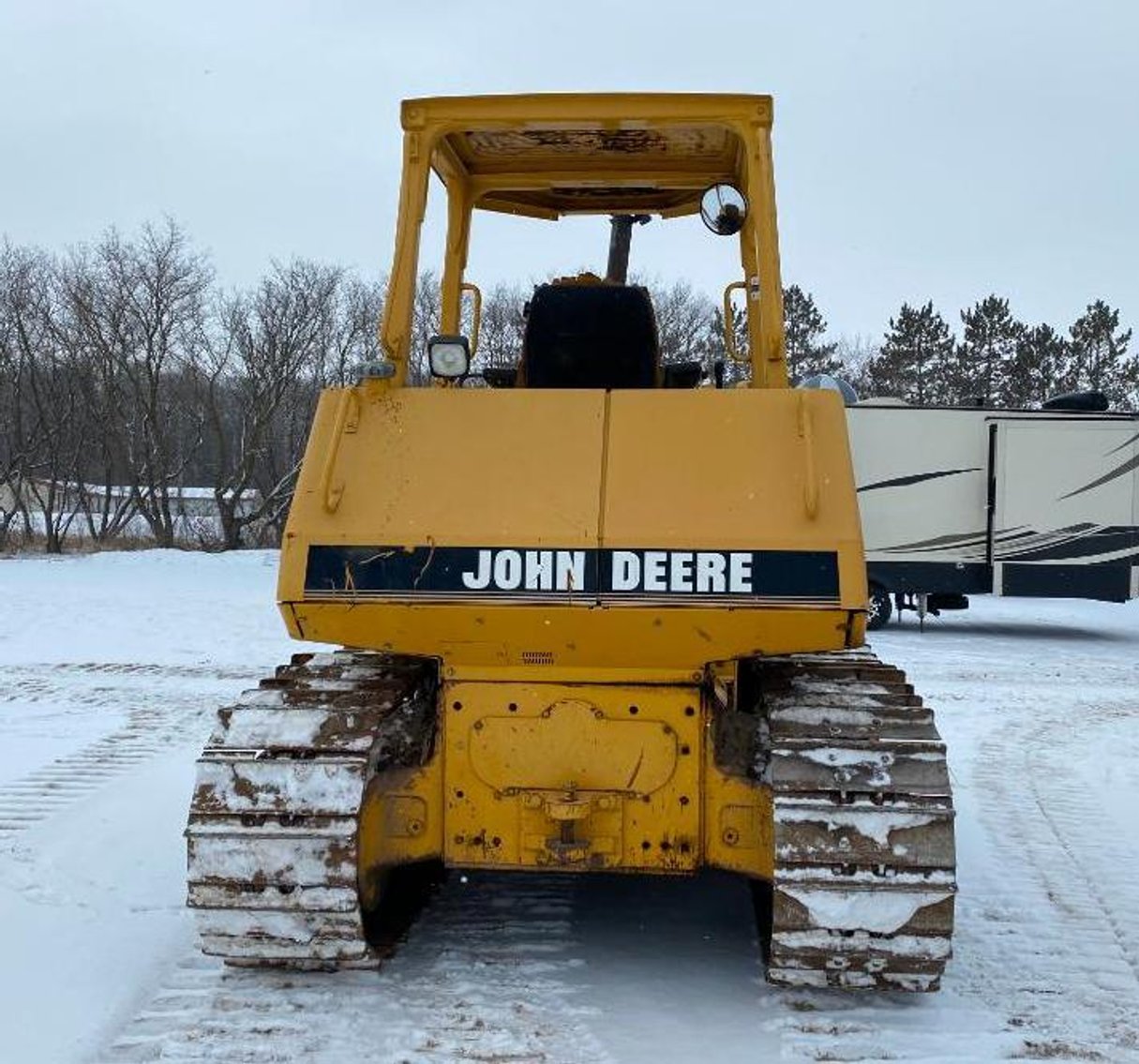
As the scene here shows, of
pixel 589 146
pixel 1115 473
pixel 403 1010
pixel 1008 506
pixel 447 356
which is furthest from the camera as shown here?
pixel 1115 473

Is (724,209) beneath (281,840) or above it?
above

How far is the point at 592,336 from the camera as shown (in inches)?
198

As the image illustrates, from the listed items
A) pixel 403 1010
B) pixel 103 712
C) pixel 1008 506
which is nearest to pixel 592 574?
pixel 403 1010

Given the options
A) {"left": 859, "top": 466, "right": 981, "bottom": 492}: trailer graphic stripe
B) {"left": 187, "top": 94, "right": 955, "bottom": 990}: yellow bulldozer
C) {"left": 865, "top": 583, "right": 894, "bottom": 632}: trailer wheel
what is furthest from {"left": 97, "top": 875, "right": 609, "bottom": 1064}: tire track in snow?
{"left": 859, "top": 466, "right": 981, "bottom": 492}: trailer graphic stripe

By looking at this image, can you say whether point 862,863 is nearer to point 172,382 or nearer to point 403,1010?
point 403,1010

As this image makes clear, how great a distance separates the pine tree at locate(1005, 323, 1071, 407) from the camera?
38031 millimetres

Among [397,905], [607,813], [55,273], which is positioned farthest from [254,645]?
[55,273]

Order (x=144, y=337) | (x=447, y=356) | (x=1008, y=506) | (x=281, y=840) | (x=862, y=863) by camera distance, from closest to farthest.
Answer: (x=862, y=863), (x=281, y=840), (x=447, y=356), (x=1008, y=506), (x=144, y=337)

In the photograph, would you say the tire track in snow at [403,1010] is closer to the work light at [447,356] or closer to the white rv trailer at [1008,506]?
the work light at [447,356]

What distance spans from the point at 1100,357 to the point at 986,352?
11.7 feet

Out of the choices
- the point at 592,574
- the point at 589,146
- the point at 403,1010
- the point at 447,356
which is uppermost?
the point at 589,146

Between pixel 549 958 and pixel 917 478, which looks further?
pixel 917 478

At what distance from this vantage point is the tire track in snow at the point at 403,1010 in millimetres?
3578

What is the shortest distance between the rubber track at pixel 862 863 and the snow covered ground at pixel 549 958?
25cm
